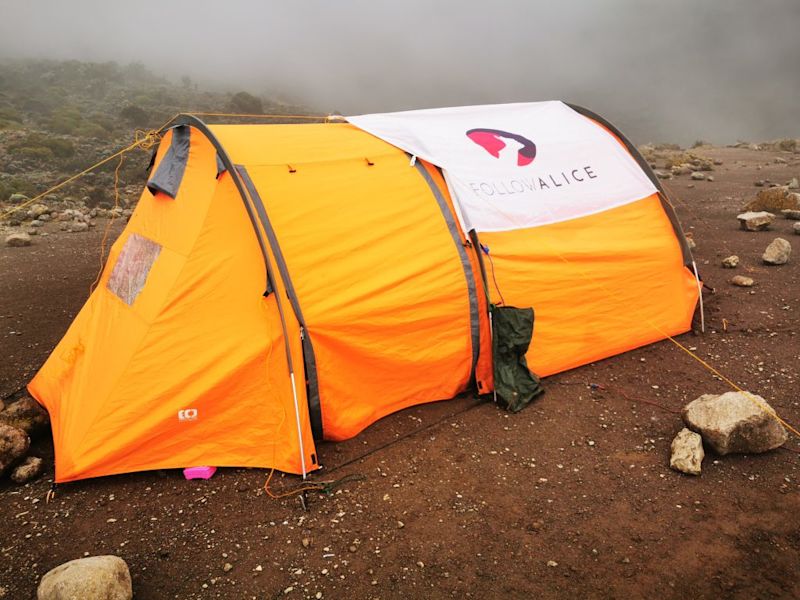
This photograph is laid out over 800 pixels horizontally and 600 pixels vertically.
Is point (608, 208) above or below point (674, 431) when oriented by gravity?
above

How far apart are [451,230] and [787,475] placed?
3.38 meters

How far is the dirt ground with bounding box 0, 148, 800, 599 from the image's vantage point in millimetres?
3393

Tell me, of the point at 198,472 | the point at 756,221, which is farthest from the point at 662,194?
the point at 198,472

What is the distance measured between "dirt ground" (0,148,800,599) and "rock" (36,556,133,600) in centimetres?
29

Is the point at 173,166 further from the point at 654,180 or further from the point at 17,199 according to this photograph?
the point at 17,199

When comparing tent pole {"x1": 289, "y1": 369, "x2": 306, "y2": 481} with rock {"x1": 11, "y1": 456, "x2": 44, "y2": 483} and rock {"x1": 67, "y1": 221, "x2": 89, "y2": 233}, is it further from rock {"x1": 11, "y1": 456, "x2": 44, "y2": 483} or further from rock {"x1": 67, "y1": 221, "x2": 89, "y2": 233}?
rock {"x1": 67, "y1": 221, "x2": 89, "y2": 233}

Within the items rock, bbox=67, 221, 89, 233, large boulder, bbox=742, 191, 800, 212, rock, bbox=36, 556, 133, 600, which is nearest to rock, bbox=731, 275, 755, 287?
large boulder, bbox=742, 191, 800, 212

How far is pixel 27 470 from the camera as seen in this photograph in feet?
14.2

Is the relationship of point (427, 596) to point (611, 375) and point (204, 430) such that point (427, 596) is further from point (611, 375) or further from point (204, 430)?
point (611, 375)

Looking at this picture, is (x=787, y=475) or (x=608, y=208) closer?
(x=787, y=475)

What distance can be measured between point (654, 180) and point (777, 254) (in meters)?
3.22

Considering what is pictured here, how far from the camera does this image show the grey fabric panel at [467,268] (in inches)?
203

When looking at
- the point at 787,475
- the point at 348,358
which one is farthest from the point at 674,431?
the point at 348,358

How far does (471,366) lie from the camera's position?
5293 mm
